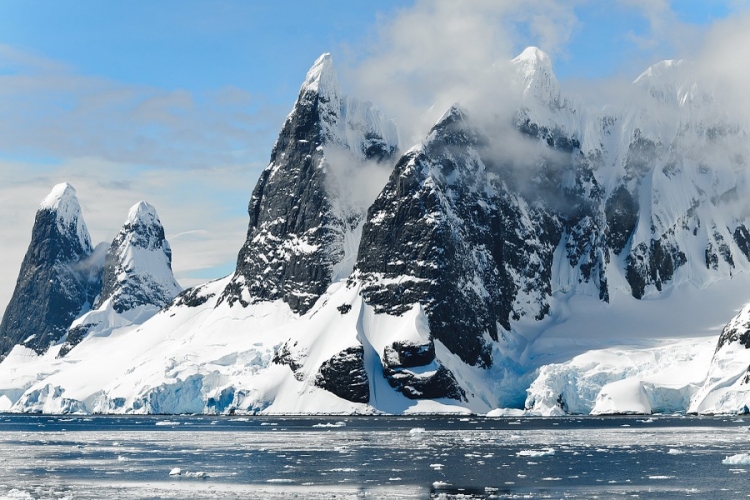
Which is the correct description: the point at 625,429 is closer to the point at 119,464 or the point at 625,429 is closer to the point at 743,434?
the point at 743,434

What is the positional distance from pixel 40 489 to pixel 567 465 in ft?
155

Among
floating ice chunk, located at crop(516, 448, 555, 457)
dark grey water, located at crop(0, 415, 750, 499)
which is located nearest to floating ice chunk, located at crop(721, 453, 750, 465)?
dark grey water, located at crop(0, 415, 750, 499)

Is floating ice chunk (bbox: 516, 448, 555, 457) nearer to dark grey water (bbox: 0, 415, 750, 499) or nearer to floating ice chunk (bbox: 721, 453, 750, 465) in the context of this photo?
dark grey water (bbox: 0, 415, 750, 499)

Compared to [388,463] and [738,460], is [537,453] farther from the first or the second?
[738,460]

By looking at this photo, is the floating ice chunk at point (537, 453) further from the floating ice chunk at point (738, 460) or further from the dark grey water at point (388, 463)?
the floating ice chunk at point (738, 460)

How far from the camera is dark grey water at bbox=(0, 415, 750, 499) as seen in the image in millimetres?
88812

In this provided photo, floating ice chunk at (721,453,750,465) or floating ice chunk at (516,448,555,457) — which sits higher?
floating ice chunk at (516,448,555,457)

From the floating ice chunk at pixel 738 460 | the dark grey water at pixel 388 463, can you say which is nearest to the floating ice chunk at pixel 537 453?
the dark grey water at pixel 388 463

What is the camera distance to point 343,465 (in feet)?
364

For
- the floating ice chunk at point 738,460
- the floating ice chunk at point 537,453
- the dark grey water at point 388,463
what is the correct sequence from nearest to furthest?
the dark grey water at point 388,463 → the floating ice chunk at point 738,460 → the floating ice chunk at point 537,453

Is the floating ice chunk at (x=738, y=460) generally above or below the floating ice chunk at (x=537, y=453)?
below

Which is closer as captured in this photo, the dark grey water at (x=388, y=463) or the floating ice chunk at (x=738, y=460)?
the dark grey water at (x=388, y=463)

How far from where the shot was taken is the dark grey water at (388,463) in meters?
88.8

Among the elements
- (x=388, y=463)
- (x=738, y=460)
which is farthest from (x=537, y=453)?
(x=738, y=460)
